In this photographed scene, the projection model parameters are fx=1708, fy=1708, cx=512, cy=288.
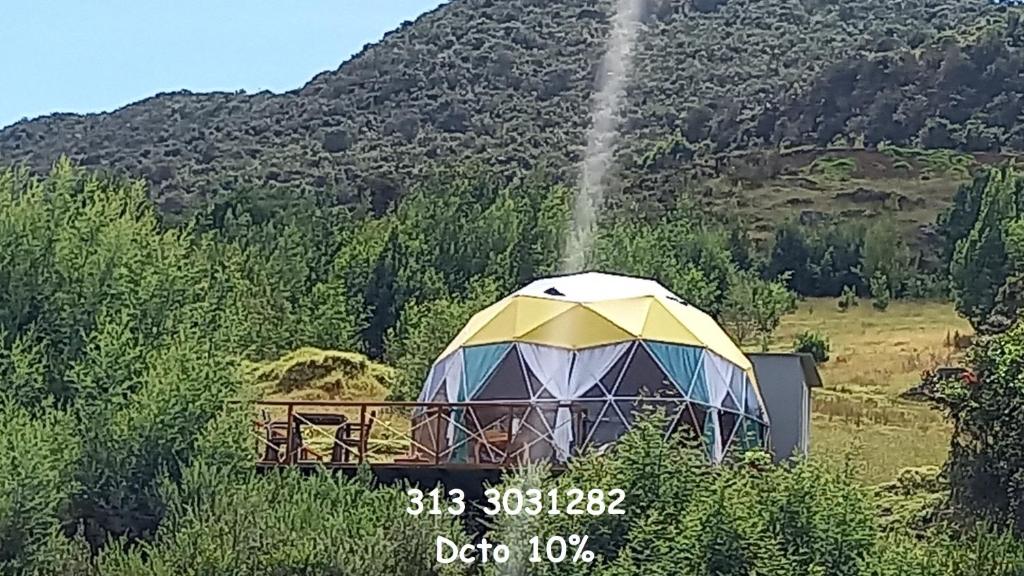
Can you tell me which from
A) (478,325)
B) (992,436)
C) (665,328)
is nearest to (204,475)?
(478,325)

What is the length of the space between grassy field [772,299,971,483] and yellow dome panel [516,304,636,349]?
11.9 feet

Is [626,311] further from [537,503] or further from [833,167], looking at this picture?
[833,167]

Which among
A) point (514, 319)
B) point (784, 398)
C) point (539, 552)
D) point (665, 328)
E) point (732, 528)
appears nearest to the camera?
point (732, 528)

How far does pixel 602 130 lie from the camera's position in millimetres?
83438

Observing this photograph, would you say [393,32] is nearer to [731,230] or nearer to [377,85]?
[377,85]

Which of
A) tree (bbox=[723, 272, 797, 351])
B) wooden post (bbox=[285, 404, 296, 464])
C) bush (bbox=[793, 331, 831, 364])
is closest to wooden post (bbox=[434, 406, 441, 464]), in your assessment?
wooden post (bbox=[285, 404, 296, 464])

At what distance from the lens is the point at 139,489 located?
2131 centimetres

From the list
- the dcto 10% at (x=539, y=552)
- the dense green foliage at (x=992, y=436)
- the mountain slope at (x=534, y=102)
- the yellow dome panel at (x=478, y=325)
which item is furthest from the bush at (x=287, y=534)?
the mountain slope at (x=534, y=102)

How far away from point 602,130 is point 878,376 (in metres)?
42.8

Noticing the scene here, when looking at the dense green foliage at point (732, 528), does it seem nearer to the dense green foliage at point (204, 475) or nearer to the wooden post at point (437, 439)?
the dense green foliage at point (204, 475)

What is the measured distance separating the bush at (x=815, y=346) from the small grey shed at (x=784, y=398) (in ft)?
50.3

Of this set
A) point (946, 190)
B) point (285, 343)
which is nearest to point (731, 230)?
point (946, 190)

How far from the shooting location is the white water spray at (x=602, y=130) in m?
41.8

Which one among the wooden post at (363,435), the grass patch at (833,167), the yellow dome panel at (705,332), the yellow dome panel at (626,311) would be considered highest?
the grass patch at (833,167)
